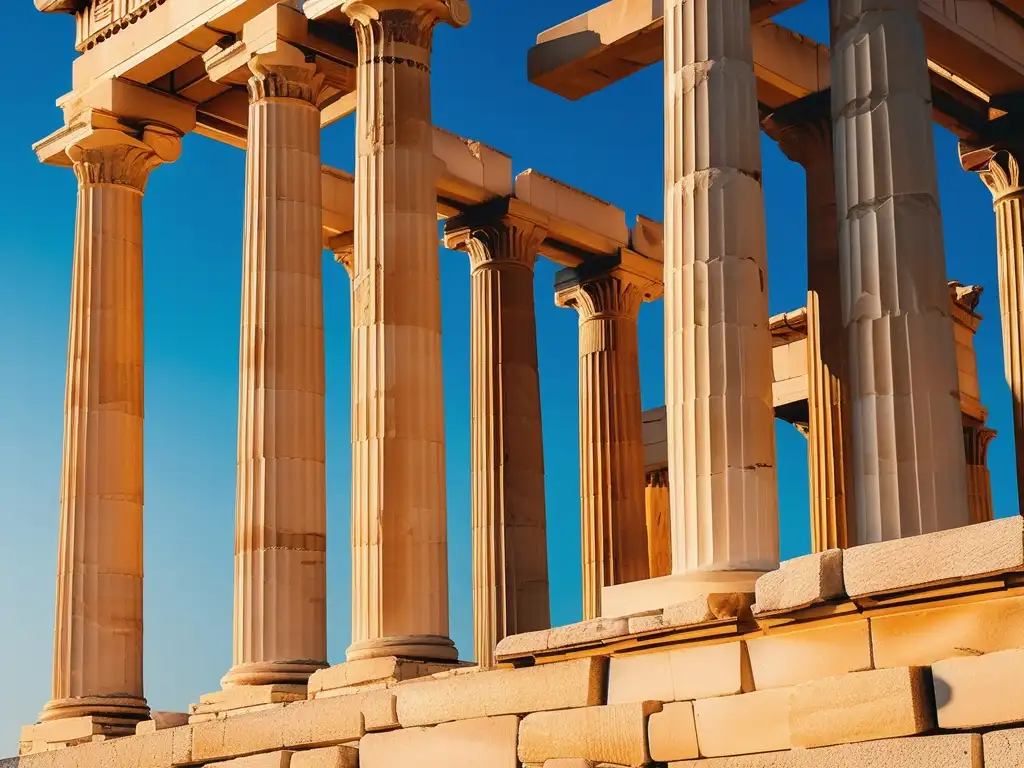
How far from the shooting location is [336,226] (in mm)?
73625

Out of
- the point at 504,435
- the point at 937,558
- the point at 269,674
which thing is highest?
the point at 504,435

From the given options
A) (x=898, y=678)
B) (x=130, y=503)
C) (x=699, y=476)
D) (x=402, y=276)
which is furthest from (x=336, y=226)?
(x=898, y=678)

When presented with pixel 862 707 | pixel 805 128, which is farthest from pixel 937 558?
pixel 805 128

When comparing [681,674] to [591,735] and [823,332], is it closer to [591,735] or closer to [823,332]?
[591,735]

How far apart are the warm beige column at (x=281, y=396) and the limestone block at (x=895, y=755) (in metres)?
24.0

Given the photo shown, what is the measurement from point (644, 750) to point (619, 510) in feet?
123

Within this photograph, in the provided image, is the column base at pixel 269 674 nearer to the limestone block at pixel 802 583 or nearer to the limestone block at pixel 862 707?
the limestone block at pixel 802 583

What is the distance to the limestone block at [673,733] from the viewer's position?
3450cm

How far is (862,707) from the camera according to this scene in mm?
30500

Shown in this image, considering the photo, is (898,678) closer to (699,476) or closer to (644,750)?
(644,750)

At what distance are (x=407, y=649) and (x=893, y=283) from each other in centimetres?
1803

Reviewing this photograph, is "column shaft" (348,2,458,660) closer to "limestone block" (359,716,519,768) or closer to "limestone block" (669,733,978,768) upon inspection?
"limestone block" (359,716,519,768)

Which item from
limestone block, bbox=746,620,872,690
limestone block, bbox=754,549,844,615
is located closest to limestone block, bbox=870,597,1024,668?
limestone block, bbox=746,620,872,690

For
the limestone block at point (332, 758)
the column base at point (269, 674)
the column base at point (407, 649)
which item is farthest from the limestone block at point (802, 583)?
the column base at point (269, 674)
